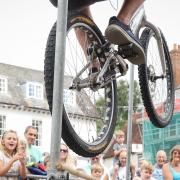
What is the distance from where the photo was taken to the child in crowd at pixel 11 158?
515cm

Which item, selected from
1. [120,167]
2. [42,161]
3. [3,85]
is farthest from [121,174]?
[3,85]

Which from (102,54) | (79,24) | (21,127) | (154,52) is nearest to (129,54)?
(102,54)

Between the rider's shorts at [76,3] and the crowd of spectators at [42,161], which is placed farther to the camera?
the crowd of spectators at [42,161]

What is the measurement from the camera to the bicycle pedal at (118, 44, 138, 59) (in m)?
4.34

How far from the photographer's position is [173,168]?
6344 mm

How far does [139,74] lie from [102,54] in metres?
0.71

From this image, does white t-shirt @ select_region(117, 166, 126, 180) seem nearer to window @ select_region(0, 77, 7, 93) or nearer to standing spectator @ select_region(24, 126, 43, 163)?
standing spectator @ select_region(24, 126, 43, 163)

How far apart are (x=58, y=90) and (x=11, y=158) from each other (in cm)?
238

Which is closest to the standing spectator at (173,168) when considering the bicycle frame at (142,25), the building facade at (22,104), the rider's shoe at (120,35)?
the bicycle frame at (142,25)

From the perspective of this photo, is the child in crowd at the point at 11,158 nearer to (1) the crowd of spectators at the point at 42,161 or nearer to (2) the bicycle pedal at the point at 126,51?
(1) the crowd of spectators at the point at 42,161

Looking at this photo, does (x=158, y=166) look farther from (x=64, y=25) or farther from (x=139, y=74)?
(x=64, y=25)

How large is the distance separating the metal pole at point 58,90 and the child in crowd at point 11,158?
2018 millimetres

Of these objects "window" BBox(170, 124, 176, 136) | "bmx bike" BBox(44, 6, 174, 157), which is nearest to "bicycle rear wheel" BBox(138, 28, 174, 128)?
"bmx bike" BBox(44, 6, 174, 157)

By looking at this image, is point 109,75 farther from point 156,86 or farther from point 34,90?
point 34,90
